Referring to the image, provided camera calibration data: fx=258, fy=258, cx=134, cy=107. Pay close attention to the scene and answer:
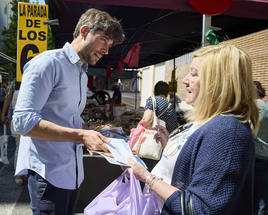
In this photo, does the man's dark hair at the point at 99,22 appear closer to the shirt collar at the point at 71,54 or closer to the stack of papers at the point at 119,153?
the shirt collar at the point at 71,54

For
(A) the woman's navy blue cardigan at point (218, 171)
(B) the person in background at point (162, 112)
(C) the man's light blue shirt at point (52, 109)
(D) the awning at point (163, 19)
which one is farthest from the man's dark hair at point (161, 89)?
(A) the woman's navy blue cardigan at point (218, 171)

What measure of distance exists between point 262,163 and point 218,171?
2788mm

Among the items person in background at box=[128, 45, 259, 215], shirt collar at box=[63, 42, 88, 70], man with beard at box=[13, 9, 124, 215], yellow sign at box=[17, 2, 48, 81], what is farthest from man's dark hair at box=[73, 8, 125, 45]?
yellow sign at box=[17, 2, 48, 81]

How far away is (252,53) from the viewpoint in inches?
404

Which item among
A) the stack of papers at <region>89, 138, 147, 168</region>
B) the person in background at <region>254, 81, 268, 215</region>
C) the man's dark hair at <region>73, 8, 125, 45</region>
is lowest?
the person in background at <region>254, 81, 268, 215</region>

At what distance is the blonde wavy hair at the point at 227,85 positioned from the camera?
114 cm

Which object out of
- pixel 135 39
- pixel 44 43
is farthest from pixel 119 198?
pixel 135 39

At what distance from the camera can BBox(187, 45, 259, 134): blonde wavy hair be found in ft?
3.73

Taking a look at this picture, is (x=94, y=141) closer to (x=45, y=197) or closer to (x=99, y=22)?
(x=45, y=197)

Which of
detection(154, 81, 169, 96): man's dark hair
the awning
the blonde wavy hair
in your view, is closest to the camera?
the blonde wavy hair

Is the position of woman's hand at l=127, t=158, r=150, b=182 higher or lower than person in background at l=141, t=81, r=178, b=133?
higher

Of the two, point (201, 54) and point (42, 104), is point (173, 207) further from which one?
point (42, 104)

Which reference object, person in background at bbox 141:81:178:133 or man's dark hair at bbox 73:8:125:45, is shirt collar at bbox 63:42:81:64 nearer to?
man's dark hair at bbox 73:8:125:45

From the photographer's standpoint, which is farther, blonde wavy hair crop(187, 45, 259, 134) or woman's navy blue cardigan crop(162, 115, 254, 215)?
blonde wavy hair crop(187, 45, 259, 134)
